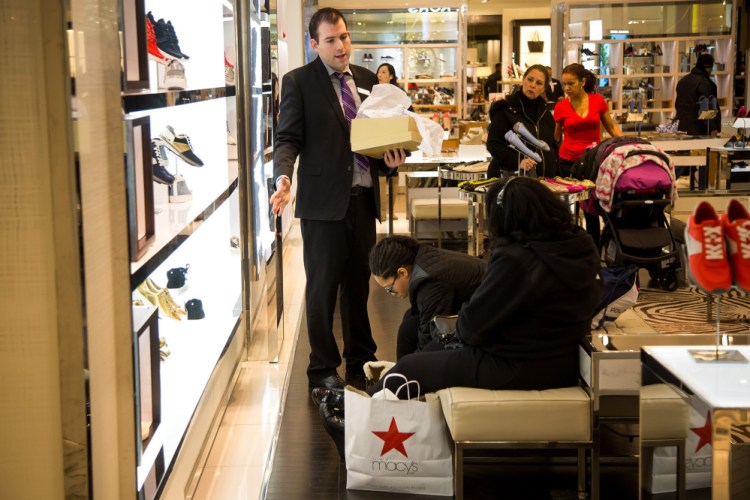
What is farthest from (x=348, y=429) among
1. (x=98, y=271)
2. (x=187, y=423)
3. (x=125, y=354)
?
(x=98, y=271)

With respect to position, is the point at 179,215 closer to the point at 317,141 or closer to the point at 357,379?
the point at 317,141


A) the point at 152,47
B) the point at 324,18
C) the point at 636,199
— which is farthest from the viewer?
the point at 636,199

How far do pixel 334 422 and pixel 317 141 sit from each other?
4.46 ft

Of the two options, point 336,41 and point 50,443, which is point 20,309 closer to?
point 50,443

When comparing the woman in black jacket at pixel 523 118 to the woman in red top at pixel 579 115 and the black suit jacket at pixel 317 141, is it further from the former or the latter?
the black suit jacket at pixel 317 141

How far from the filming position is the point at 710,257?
2354mm

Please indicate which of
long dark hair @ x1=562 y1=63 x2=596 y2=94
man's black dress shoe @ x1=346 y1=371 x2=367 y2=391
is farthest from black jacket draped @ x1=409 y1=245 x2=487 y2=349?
long dark hair @ x1=562 y1=63 x2=596 y2=94

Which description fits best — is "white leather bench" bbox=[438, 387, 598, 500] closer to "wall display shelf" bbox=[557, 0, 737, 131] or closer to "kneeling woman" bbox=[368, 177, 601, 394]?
"kneeling woman" bbox=[368, 177, 601, 394]

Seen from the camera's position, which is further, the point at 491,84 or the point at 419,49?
the point at 491,84

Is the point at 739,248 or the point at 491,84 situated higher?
the point at 491,84

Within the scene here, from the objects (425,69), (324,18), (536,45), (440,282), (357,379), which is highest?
(536,45)

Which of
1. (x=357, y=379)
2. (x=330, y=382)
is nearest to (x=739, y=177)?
(x=357, y=379)

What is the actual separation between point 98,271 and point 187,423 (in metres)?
1.44

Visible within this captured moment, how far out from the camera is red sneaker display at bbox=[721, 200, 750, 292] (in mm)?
2326
